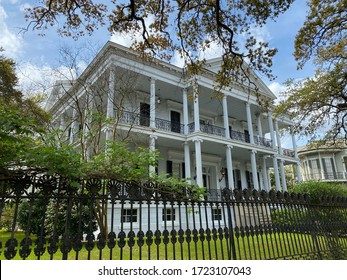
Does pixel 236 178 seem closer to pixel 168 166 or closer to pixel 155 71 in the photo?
pixel 168 166

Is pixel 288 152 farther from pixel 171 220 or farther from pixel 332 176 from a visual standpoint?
pixel 171 220

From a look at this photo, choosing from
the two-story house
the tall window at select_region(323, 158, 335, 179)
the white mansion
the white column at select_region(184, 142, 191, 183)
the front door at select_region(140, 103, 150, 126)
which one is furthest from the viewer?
the tall window at select_region(323, 158, 335, 179)

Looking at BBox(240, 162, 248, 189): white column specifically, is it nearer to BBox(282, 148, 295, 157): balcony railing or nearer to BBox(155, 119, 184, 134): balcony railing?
BBox(282, 148, 295, 157): balcony railing

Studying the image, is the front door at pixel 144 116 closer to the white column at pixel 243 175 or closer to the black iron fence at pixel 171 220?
the black iron fence at pixel 171 220

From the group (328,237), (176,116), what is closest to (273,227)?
(328,237)

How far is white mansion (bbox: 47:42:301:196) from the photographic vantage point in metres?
11.9

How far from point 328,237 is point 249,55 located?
5155 mm

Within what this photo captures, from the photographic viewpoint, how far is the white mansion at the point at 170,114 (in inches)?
469

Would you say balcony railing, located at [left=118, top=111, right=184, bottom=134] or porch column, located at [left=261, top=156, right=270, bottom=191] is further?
porch column, located at [left=261, top=156, right=270, bottom=191]

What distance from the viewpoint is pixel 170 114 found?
18.1m

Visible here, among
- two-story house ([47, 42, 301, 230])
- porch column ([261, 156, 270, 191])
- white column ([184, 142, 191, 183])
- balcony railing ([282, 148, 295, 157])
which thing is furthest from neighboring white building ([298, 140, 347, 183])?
white column ([184, 142, 191, 183])

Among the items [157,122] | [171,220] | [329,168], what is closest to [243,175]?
[157,122]

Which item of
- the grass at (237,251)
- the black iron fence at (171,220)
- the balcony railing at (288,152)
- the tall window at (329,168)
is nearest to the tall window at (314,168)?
the tall window at (329,168)

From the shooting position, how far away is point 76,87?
39.0 ft
